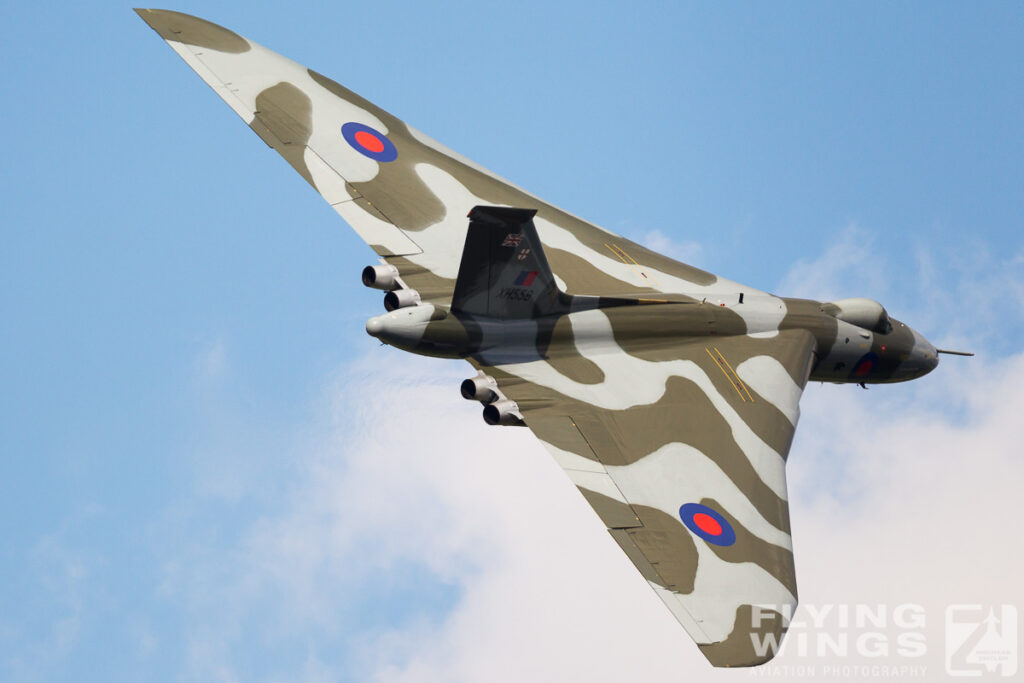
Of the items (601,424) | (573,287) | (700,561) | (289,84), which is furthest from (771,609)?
(289,84)

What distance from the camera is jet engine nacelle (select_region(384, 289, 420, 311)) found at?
30312 millimetres

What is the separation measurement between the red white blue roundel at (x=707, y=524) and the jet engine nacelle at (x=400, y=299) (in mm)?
7056

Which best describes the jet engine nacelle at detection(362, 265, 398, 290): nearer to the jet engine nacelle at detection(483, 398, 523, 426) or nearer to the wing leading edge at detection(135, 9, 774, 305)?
the wing leading edge at detection(135, 9, 774, 305)

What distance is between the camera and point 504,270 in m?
29.6

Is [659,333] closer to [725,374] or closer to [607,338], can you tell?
[607,338]

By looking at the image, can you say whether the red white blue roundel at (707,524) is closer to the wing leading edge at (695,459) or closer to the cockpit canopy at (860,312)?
the wing leading edge at (695,459)

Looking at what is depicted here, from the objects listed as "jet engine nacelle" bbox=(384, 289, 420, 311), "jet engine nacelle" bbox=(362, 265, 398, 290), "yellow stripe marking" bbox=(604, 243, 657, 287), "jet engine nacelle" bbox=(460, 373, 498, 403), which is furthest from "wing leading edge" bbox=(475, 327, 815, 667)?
"jet engine nacelle" bbox=(362, 265, 398, 290)

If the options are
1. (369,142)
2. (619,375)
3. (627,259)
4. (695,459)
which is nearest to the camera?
(695,459)

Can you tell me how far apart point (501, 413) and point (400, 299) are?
3.41m

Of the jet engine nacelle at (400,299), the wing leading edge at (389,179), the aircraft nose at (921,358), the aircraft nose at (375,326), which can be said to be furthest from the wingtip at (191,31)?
the aircraft nose at (921,358)

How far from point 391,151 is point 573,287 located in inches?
234

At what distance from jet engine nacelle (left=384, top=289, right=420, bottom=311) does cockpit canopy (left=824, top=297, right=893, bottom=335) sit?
10200mm

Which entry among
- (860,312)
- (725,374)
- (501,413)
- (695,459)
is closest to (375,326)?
(501,413)

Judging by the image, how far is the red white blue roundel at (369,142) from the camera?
34.8 meters
